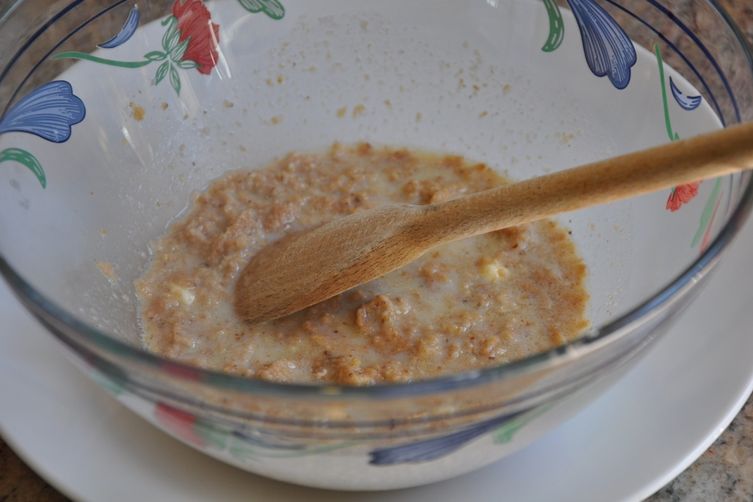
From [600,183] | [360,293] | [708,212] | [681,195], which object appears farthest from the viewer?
[360,293]

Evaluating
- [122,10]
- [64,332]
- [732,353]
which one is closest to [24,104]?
[122,10]

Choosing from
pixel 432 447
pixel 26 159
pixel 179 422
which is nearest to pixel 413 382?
pixel 432 447

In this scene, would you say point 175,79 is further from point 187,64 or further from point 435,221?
point 435,221

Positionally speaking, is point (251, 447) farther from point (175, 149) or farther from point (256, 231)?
point (175, 149)

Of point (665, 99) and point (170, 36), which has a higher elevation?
point (665, 99)

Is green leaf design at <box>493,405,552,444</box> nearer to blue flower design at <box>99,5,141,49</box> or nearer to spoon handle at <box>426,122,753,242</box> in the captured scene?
spoon handle at <box>426,122,753,242</box>
